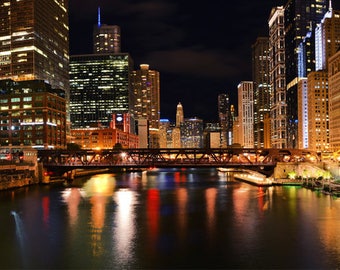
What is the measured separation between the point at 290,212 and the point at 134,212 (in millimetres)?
21233

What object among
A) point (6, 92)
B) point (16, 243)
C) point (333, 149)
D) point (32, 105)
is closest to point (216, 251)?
point (16, 243)

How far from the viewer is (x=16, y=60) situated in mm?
198125

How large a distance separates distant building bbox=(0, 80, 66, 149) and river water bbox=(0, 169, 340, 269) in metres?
84.6

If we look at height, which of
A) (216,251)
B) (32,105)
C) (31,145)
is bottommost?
(216,251)

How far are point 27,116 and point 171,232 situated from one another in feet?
399

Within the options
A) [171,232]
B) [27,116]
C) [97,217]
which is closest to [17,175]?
[97,217]

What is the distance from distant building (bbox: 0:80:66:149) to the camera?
157000mm

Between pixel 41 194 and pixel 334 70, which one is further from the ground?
pixel 334 70

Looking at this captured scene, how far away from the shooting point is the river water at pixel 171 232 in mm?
38000

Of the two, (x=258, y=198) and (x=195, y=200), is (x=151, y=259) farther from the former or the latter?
(x=258, y=198)

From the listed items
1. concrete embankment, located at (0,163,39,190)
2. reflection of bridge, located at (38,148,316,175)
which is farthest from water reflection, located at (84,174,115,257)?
reflection of bridge, located at (38,148,316,175)

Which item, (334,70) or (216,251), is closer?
(216,251)

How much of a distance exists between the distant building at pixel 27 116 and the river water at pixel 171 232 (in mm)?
84575

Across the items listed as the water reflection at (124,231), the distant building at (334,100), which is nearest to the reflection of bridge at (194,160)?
the water reflection at (124,231)
